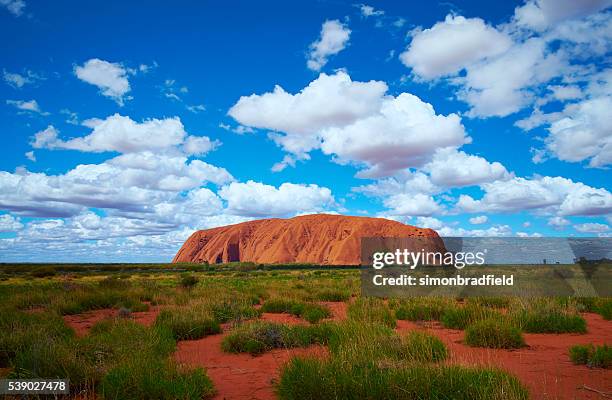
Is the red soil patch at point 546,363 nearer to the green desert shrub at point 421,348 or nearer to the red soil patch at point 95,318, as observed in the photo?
the green desert shrub at point 421,348

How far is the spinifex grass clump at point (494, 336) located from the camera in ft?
25.8

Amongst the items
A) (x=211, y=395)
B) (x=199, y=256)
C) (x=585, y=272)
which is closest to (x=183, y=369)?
(x=211, y=395)

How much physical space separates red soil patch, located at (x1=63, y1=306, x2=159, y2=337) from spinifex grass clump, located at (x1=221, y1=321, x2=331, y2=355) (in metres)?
3.94

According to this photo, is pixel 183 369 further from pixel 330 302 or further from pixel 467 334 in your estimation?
pixel 330 302

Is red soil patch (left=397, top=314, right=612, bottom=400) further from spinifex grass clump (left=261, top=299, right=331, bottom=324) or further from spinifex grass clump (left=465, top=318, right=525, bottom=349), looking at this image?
spinifex grass clump (left=261, top=299, right=331, bottom=324)

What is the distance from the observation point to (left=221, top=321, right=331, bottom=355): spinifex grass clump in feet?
26.0

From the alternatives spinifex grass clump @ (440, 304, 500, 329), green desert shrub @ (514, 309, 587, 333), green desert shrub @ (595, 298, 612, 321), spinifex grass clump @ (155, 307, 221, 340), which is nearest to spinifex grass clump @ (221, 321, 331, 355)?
spinifex grass clump @ (155, 307, 221, 340)

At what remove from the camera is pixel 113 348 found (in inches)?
259

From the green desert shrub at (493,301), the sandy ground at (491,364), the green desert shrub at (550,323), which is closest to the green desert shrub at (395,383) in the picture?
the sandy ground at (491,364)

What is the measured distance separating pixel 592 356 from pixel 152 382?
6.90 m

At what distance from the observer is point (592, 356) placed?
6.36 m

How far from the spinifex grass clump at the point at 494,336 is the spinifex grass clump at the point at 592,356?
4.32ft

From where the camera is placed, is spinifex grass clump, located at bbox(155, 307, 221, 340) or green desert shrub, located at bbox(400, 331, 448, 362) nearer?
green desert shrub, located at bbox(400, 331, 448, 362)

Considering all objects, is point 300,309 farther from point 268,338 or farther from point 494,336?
point 494,336
